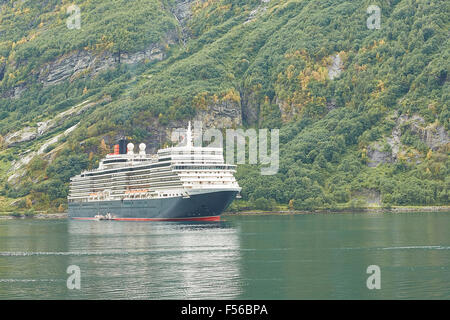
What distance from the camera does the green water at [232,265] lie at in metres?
73.1

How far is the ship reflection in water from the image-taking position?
73688 millimetres

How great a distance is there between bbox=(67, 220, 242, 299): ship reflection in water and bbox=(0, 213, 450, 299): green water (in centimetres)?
12

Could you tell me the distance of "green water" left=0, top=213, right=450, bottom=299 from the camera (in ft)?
240

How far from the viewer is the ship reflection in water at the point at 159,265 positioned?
73.7m

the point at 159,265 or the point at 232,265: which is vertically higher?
the point at 232,265

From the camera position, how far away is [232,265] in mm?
90812

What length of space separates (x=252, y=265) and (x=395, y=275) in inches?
717

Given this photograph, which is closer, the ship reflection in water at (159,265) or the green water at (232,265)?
the green water at (232,265)

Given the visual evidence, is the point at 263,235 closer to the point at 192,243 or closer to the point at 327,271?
the point at 192,243

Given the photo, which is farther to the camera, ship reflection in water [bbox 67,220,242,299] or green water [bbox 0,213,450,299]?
ship reflection in water [bbox 67,220,242,299]

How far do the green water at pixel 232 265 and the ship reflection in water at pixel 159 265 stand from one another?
0.12 meters

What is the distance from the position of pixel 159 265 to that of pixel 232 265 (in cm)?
935

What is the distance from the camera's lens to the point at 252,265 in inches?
3578
